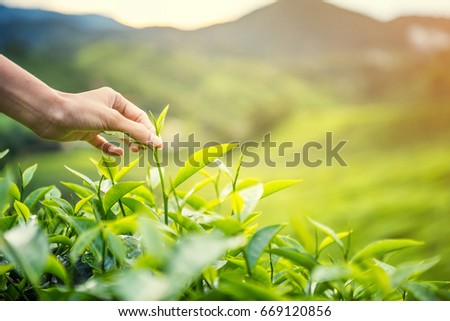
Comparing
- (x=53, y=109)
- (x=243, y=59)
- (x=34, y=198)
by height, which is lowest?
(x=243, y=59)

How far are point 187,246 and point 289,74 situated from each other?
4.80 metres

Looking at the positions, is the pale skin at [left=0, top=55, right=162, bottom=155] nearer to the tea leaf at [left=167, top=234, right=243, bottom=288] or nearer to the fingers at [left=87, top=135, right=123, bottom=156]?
the fingers at [left=87, top=135, right=123, bottom=156]

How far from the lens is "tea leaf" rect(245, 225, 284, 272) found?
0.48 m

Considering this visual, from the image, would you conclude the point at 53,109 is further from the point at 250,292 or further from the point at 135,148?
the point at 250,292

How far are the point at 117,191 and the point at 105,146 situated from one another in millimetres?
344

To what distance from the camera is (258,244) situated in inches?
19.1

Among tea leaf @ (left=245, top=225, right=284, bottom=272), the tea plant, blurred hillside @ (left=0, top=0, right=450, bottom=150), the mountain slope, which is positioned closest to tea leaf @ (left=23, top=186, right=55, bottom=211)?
the tea plant

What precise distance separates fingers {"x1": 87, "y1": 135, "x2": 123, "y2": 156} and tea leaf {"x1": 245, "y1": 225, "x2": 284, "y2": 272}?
45 centimetres

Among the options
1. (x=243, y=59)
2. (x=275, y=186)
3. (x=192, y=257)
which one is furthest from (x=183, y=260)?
(x=243, y=59)

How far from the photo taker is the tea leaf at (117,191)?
1.89ft

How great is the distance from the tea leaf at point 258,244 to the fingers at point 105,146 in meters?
0.45

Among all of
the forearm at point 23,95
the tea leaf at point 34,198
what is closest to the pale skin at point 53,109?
the forearm at point 23,95

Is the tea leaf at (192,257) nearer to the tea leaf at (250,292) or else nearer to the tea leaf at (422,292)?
the tea leaf at (250,292)
